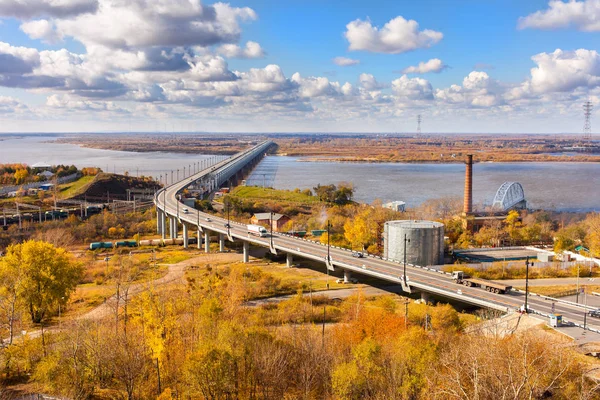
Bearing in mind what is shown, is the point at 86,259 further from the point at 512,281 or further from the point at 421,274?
the point at 512,281

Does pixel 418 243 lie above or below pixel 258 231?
above

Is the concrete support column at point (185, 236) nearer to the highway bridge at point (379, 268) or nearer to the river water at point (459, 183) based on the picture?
the highway bridge at point (379, 268)

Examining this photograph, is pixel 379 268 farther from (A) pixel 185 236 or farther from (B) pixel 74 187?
(B) pixel 74 187

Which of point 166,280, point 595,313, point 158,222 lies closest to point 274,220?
point 158,222

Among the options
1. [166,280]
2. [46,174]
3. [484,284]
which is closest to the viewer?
[484,284]

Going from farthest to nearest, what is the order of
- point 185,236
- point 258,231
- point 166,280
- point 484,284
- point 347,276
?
point 185,236 → point 258,231 → point 166,280 → point 347,276 → point 484,284

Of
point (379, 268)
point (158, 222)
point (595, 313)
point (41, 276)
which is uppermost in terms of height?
point (41, 276)
